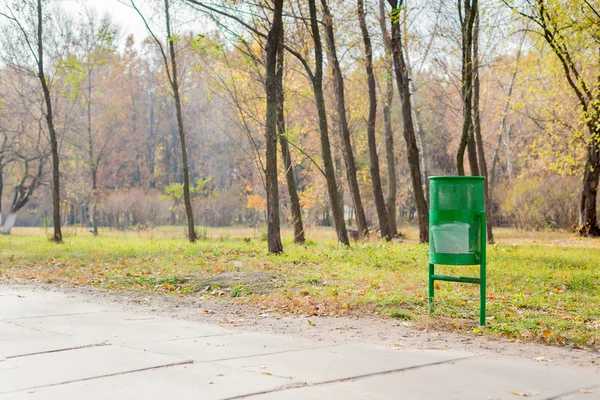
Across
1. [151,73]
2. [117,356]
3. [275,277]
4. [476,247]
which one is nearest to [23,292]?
[275,277]

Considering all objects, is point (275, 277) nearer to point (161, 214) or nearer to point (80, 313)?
point (80, 313)

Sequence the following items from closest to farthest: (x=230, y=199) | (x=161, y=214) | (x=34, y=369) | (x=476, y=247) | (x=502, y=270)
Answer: (x=34, y=369) < (x=476, y=247) < (x=502, y=270) < (x=161, y=214) < (x=230, y=199)

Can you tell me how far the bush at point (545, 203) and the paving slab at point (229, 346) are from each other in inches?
1129

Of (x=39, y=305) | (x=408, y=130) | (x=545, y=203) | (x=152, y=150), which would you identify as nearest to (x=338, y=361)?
(x=39, y=305)

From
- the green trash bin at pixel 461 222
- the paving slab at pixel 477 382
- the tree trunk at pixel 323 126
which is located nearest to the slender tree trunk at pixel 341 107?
the tree trunk at pixel 323 126

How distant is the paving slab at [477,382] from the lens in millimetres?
5113

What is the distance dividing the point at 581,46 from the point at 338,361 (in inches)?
792

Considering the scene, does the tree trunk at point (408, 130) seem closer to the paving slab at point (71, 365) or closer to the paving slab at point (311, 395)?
the paving slab at point (71, 365)

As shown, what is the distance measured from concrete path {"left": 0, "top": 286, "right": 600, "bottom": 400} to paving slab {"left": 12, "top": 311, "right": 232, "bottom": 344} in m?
0.02

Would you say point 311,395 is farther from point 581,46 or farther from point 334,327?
point 581,46

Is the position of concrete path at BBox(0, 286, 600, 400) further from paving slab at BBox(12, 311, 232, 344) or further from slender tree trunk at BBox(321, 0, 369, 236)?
slender tree trunk at BBox(321, 0, 369, 236)

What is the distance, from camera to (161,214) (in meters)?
52.8

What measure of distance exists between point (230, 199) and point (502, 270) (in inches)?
1968

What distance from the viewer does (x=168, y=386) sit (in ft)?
17.3
